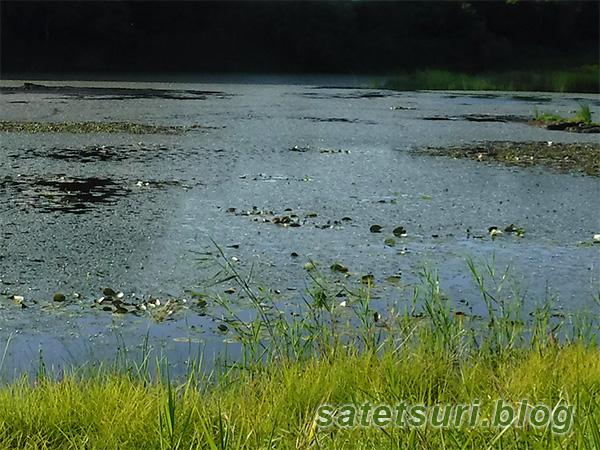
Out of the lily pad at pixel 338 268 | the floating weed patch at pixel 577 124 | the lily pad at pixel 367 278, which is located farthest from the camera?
the floating weed patch at pixel 577 124

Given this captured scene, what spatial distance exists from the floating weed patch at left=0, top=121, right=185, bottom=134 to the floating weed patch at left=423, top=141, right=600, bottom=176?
2880mm

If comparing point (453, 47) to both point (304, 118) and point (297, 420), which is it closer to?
point (304, 118)

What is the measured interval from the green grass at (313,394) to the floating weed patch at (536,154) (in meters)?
4.49

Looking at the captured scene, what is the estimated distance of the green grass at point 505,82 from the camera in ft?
59.9

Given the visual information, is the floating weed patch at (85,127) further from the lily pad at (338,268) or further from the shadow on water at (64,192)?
the lily pad at (338,268)

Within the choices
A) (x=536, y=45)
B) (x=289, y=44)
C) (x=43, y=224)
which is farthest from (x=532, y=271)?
(x=536, y=45)

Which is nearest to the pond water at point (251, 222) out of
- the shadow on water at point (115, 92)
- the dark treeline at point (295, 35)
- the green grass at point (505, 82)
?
the shadow on water at point (115, 92)

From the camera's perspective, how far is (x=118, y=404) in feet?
6.63

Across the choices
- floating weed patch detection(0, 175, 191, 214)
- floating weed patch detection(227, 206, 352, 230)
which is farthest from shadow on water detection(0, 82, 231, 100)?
floating weed patch detection(227, 206, 352, 230)

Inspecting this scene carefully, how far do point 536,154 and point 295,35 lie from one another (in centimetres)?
1911

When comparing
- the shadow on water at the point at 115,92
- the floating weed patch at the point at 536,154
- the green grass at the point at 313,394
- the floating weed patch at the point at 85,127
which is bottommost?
the shadow on water at the point at 115,92

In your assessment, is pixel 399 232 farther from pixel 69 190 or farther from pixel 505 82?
pixel 505 82

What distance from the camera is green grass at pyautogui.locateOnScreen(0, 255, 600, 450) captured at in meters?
1.77

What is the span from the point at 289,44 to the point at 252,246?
2300cm
